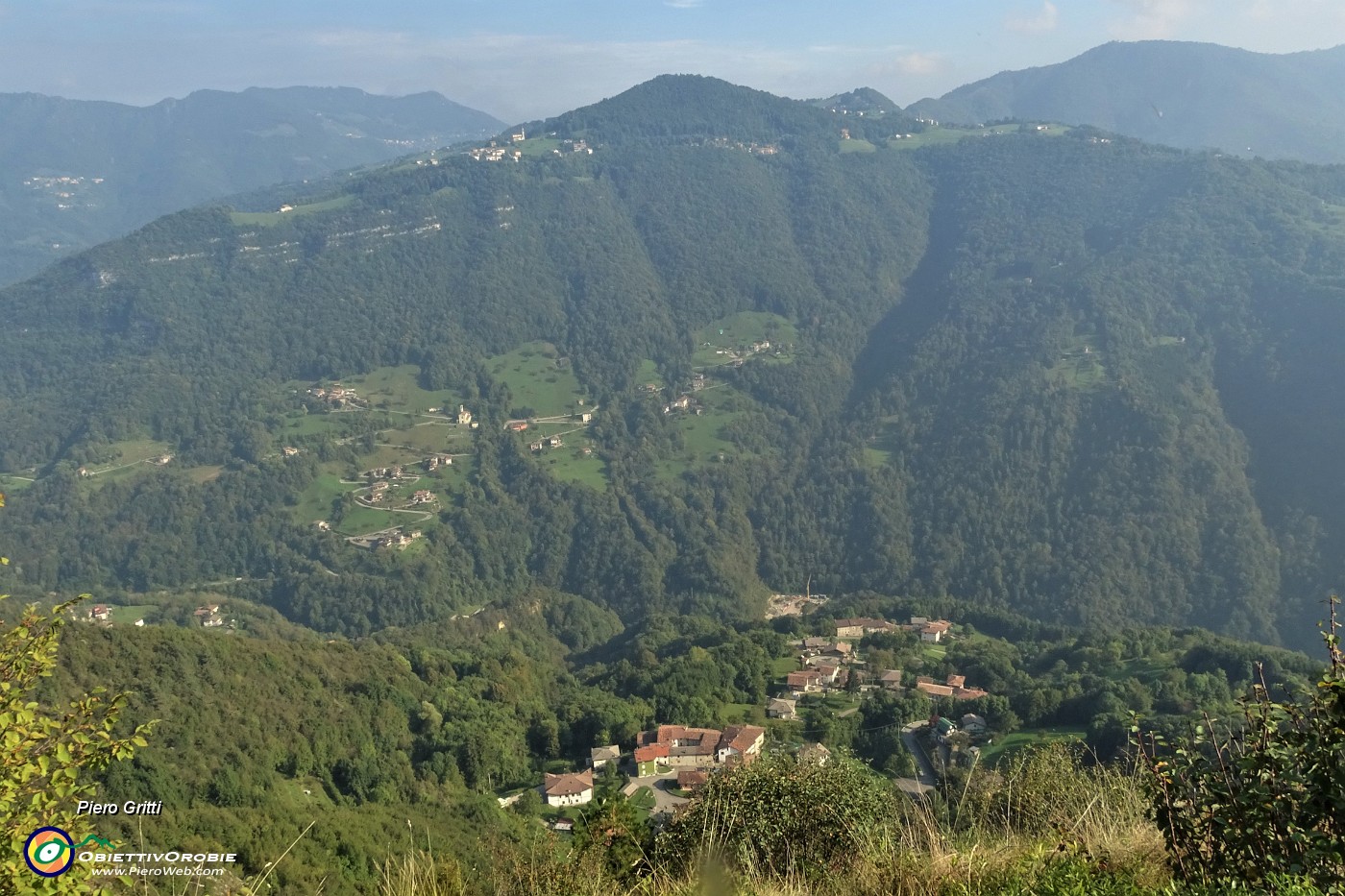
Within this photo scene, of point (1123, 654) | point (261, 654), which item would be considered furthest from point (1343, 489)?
point (261, 654)

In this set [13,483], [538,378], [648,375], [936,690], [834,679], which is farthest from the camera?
[648,375]

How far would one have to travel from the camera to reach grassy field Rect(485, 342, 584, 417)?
9069 centimetres

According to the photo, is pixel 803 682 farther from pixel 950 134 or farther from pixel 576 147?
pixel 950 134

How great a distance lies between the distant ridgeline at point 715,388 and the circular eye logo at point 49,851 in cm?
5797

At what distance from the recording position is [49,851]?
4.00 meters

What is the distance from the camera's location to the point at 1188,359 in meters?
78.1

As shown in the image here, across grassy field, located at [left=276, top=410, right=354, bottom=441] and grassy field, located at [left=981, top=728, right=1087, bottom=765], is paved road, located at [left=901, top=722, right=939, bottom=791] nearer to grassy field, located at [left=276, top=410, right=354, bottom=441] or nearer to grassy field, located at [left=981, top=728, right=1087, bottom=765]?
grassy field, located at [left=981, top=728, right=1087, bottom=765]

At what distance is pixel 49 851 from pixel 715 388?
8849cm

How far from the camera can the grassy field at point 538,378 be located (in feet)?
298

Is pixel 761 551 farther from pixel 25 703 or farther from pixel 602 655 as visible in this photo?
pixel 25 703

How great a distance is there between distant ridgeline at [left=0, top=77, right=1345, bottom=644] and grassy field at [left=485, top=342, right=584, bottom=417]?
0.56m

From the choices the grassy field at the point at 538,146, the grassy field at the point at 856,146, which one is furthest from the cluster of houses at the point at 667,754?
the grassy field at the point at 856,146

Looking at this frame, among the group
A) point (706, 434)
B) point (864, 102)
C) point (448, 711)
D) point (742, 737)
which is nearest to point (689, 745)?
point (742, 737)

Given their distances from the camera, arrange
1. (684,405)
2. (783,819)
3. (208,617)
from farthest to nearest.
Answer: (684,405) < (208,617) < (783,819)
